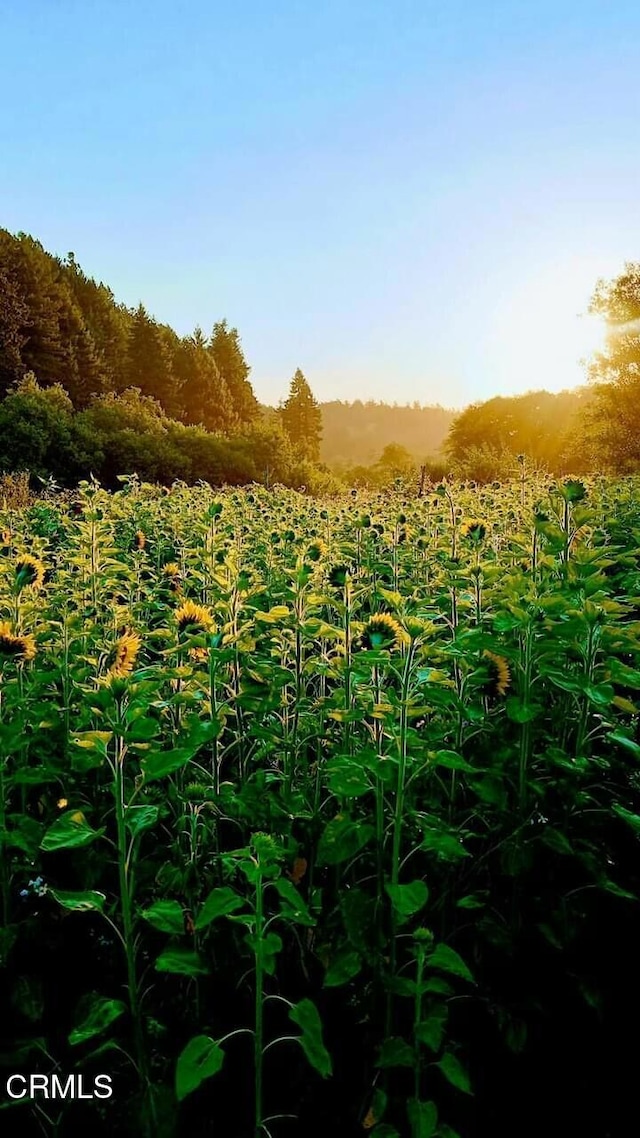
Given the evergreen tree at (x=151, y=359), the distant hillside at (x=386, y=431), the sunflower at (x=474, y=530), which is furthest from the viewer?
the distant hillside at (x=386, y=431)

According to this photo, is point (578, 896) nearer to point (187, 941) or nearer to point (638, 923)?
point (638, 923)

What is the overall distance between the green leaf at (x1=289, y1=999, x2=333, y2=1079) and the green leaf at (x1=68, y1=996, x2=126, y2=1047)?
39cm

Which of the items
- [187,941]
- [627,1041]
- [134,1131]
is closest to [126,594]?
[187,941]

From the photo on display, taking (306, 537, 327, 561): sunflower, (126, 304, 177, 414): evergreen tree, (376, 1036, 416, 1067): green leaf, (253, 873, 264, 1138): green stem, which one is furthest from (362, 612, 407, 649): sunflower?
(126, 304, 177, 414): evergreen tree

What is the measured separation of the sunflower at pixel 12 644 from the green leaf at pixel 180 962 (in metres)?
1.08

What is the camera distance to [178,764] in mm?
1628

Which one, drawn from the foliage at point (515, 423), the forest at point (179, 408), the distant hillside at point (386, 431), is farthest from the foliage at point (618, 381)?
the distant hillside at point (386, 431)

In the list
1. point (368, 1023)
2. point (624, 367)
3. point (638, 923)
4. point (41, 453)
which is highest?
point (624, 367)

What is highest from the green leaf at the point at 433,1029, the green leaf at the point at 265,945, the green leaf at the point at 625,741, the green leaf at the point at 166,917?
the green leaf at the point at 625,741

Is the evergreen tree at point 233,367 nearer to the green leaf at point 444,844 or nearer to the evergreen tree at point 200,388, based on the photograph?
the evergreen tree at point 200,388

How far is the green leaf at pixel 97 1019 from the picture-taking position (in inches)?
59.7

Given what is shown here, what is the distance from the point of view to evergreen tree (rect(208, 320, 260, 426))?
63.4 metres

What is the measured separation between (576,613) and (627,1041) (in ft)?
4.15

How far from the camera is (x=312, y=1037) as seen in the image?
1.52 meters
